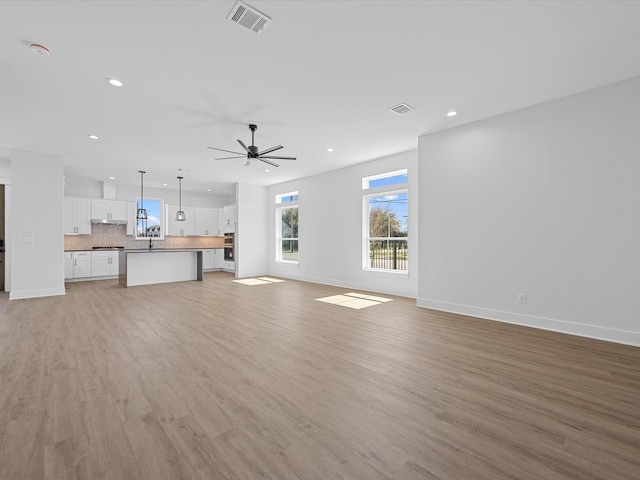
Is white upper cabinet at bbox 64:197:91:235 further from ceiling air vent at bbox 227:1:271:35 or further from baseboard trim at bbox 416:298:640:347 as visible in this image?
baseboard trim at bbox 416:298:640:347

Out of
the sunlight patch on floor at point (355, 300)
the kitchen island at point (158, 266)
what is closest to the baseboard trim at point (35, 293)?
the kitchen island at point (158, 266)

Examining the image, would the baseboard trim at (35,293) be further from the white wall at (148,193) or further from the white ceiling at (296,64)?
the white wall at (148,193)

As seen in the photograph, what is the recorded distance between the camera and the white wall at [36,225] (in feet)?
18.6

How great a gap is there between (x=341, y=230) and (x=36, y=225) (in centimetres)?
648

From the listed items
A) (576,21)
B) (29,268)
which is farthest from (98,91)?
(576,21)

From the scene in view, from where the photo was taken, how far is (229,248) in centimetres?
1021

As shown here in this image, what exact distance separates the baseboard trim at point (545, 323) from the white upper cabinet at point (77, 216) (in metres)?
9.35

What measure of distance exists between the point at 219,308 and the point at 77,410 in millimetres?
A: 2985

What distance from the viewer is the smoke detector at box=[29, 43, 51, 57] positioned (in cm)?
267

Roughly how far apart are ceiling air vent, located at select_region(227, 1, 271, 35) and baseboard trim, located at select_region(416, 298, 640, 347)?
14.9 ft

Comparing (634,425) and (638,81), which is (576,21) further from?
(634,425)

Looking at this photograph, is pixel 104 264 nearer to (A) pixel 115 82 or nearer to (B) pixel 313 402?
(A) pixel 115 82

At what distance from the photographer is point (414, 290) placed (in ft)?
19.2

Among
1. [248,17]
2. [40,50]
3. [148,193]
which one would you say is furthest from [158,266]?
[248,17]
